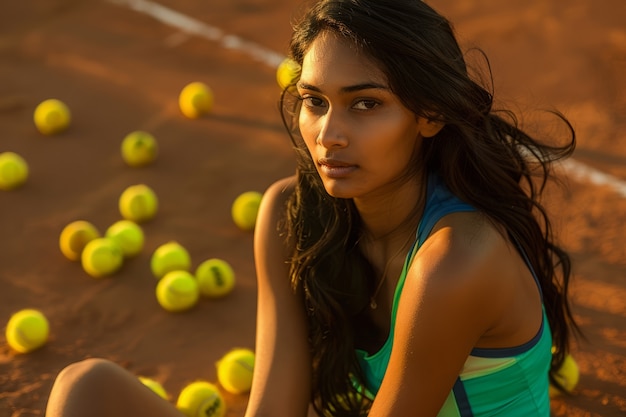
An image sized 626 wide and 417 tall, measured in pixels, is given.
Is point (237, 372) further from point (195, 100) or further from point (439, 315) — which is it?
point (195, 100)

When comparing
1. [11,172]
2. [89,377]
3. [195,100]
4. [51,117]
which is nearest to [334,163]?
[89,377]

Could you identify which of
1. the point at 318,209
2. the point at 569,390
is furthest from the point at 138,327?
the point at 569,390

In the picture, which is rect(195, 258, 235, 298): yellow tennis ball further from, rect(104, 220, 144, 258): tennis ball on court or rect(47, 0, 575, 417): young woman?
rect(47, 0, 575, 417): young woman

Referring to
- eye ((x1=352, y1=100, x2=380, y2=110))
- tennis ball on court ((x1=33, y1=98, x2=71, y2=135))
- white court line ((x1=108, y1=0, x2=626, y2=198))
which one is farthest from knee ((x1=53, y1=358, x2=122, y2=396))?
white court line ((x1=108, y1=0, x2=626, y2=198))

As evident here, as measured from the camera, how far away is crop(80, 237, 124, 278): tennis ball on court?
14.6ft

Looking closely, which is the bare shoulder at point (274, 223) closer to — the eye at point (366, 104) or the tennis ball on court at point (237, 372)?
the eye at point (366, 104)

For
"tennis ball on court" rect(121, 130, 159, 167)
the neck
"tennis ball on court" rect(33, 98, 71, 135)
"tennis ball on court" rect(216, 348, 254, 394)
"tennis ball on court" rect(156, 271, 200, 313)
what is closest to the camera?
the neck

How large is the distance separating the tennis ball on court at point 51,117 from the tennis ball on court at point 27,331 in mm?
1973

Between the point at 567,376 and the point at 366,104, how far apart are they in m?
1.71

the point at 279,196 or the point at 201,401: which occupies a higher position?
the point at 279,196

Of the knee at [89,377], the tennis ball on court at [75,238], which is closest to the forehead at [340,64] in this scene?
the knee at [89,377]

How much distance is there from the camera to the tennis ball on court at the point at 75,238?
4625 mm

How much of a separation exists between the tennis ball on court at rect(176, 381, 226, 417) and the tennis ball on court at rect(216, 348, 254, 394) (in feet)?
0.36

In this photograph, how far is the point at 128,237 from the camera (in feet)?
15.2
